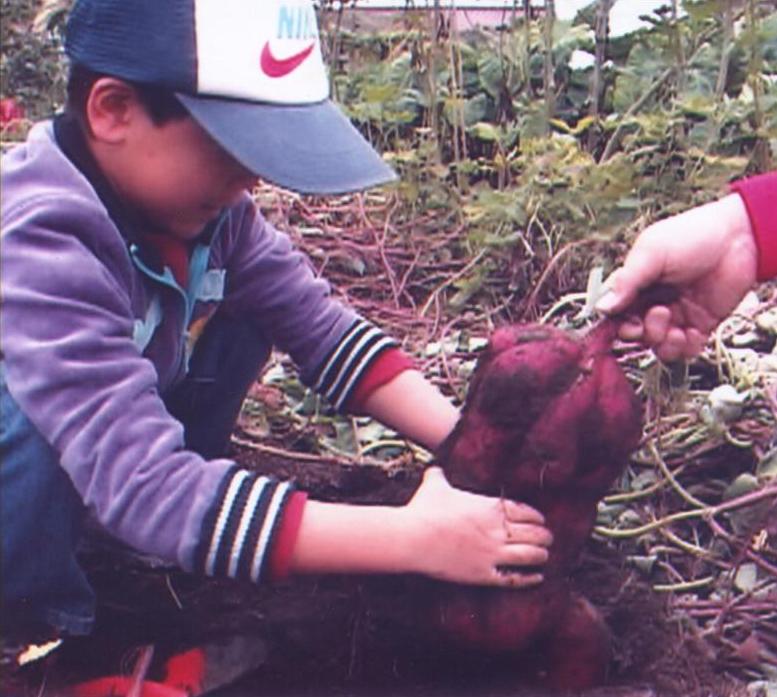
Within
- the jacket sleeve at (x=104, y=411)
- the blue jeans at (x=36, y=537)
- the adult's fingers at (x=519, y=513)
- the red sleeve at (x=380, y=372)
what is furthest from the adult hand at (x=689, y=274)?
the blue jeans at (x=36, y=537)

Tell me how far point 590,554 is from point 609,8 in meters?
1.86

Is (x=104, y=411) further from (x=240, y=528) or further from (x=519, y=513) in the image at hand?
(x=519, y=513)

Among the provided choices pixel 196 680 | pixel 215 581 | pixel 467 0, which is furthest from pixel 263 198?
pixel 196 680

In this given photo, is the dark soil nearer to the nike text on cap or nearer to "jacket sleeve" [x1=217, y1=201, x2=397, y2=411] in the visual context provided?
"jacket sleeve" [x1=217, y1=201, x2=397, y2=411]

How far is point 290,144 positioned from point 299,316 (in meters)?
0.50

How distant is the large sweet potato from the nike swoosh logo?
0.37 m

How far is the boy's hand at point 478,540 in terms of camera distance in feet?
5.09

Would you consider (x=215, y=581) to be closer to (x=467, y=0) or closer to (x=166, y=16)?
(x=166, y=16)

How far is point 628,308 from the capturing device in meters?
1.67

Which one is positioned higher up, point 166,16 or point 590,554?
point 166,16

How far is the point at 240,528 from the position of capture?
1.53m

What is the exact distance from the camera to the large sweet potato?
153 centimetres

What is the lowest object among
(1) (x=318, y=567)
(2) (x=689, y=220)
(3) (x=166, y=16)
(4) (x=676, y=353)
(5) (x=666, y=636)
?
(5) (x=666, y=636)

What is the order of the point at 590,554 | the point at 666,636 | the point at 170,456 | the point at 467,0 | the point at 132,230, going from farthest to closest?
the point at 467,0, the point at 590,554, the point at 666,636, the point at 132,230, the point at 170,456
